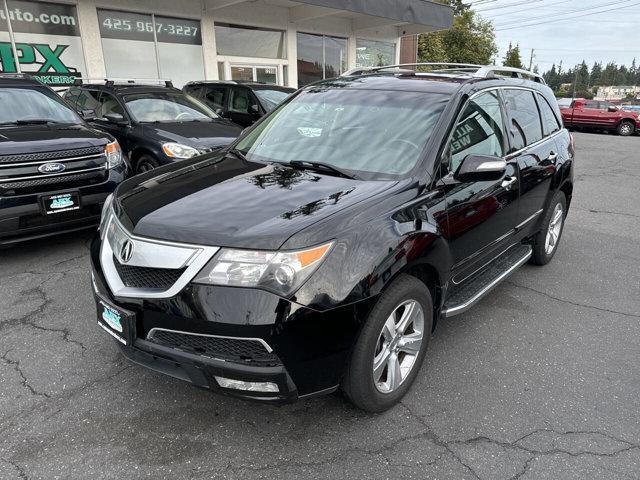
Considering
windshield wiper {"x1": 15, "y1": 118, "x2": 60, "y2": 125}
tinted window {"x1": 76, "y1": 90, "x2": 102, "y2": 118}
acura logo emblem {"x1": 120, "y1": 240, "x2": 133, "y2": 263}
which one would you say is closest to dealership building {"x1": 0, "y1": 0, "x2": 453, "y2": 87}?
tinted window {"x1": 76, "y1": 90, "x2": 102, "y2": 118}

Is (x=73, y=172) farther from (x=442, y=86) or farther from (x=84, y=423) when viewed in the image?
(x=442, y=86)

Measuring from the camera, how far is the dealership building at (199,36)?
10.8 meters

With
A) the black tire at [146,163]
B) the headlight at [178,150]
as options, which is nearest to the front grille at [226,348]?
the headlight at [178,150]

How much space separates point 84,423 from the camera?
254 cm

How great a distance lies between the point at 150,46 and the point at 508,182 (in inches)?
456

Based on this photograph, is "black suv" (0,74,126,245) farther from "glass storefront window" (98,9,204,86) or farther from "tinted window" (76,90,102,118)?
"glass storefront window" (98,9,204,86)

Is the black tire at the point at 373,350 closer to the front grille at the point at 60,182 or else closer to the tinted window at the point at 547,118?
the tinted window at the point at 547,118

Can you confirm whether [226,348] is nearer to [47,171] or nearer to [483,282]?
[483,282]

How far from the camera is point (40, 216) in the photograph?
4457mm

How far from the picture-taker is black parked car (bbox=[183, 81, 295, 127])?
927cm

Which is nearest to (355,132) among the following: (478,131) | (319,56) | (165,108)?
(478,131)

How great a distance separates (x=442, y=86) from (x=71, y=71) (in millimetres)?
10772

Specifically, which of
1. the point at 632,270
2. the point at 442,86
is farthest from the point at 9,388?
the point at 632,270

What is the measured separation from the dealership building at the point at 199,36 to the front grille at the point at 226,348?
36.2ft
